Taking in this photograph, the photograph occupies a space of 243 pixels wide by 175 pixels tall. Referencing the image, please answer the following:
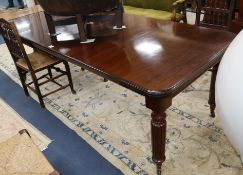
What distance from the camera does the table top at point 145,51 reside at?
4.37ft

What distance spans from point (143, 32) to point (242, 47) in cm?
121

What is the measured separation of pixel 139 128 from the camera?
2111 mm

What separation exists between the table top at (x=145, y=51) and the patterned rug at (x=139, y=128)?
695 millimetres

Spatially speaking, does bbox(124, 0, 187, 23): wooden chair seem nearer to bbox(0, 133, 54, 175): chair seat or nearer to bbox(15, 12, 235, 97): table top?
bbox(15, 12, 235, 97): table top

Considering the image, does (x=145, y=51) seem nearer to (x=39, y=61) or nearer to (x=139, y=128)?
(x=139, y=128)

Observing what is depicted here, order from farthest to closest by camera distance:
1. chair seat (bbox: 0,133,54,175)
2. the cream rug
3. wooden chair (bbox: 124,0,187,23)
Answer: wooden chair (bbox: 124,0,187,23), the cream rug, chair seat (bbox: 0,133,54,175)

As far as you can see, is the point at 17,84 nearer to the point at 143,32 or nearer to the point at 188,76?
the point at 143,32

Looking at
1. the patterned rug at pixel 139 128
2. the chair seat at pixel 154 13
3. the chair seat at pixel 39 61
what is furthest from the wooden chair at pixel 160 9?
the chair seat at pixel 39 61

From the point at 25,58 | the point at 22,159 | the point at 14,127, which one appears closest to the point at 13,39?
the point at 25,58

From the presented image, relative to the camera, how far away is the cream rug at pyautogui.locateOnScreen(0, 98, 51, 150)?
2.10 metres

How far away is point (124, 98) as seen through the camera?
2.53 meters

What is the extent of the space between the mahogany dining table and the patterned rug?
19 centimetres

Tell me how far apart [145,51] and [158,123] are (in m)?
0.50

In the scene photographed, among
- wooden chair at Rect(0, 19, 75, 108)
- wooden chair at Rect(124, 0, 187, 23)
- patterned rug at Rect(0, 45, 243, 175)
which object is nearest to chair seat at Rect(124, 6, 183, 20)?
wooden chair at Rect(124, 0, 187, 23)
